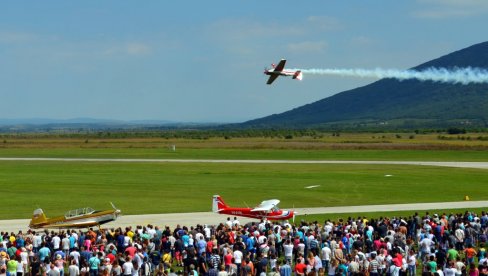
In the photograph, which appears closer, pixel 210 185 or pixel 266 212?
pixel 266 212

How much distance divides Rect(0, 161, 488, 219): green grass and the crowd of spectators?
19.8 meters

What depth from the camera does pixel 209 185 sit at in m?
71.4

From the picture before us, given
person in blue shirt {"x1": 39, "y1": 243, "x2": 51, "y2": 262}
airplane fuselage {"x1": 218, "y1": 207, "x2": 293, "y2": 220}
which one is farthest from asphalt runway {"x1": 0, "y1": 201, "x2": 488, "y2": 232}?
person in blue shirt {"x1": 39, "y1": 243, "x2": 51, "y2": 262}

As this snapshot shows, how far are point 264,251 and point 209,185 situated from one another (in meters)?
42.9

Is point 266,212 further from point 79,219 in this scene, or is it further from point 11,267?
point 11,267

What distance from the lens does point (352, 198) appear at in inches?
2450

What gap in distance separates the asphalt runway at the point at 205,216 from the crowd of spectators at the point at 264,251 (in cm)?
1009

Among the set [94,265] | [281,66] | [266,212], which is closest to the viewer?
[94,265]

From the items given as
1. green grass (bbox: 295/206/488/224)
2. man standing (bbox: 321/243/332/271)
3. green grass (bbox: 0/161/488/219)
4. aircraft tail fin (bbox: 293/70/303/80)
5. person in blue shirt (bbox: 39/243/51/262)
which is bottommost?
green grass (bbox: 295/206/488/224)

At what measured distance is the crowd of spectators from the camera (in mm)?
26188

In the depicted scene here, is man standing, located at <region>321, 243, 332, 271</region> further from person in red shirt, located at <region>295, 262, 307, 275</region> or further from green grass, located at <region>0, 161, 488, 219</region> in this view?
green grass, located at <region>0, 161, 488, 219</region>

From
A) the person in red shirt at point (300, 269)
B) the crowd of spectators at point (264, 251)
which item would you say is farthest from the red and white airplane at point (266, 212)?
the person in red shirt at point (300, 269)

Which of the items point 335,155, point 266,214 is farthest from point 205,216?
point 335,155

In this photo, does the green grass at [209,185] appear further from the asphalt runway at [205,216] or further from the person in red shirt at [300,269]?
the person in red shirt at [300,269]
